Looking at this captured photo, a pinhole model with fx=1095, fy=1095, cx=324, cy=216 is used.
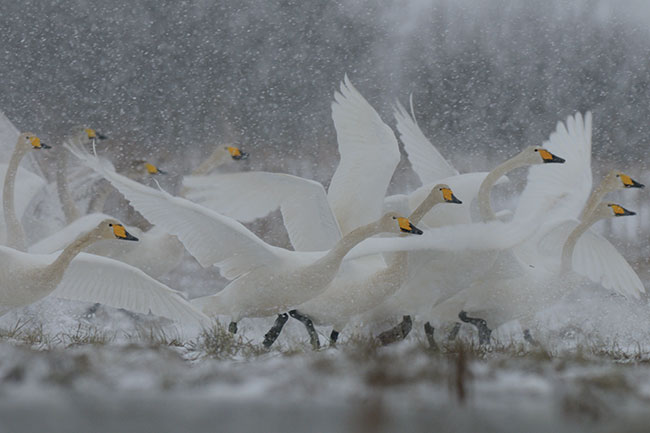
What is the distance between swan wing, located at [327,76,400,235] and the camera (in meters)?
7.41

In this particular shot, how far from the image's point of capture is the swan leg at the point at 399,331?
21.2 ft

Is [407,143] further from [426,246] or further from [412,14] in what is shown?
[412,14]

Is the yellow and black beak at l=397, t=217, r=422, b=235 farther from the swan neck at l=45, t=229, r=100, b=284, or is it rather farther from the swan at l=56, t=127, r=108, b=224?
the swan at l=56, t=127, r=108, b=224

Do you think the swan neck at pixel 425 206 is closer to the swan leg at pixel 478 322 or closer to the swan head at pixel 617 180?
the swan leg at pixel 478 322

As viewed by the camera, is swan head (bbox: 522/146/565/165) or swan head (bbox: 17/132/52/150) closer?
swan head (bbox: 522/146/565/165)

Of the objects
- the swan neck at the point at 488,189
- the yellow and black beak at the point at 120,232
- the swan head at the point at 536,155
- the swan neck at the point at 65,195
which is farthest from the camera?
the swan neck at the point at 65,195

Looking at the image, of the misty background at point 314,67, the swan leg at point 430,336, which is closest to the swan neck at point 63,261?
the swan leg at point 430,336

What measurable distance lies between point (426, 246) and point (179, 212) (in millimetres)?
1405

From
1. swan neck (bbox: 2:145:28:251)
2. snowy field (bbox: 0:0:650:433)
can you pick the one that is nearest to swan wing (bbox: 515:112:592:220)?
snowy field (bbox: 0:0:650:433)

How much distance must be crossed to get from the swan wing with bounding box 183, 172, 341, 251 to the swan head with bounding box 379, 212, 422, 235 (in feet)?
2.98

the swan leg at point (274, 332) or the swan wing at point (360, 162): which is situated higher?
the swan wing at point (360, 162)

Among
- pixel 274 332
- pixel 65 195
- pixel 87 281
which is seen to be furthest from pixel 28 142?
pixel 274 332

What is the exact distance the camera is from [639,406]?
4289 millimetres

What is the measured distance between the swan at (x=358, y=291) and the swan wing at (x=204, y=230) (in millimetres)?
439
